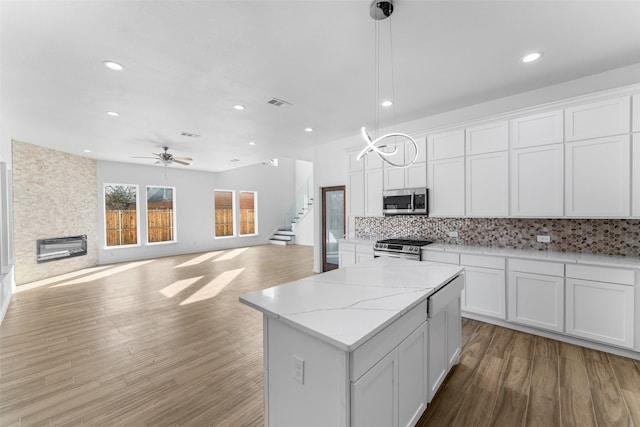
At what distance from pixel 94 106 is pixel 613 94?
6.16 m

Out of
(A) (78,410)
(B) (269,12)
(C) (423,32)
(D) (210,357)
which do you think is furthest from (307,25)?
(A) (78,410)

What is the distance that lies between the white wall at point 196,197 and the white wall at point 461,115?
16.6ft

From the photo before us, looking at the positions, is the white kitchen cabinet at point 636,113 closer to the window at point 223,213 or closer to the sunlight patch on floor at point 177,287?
the sunlight patch on floor at point 177,287

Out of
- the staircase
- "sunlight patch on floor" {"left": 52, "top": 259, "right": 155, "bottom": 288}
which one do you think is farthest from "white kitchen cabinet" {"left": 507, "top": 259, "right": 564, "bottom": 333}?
the staircase

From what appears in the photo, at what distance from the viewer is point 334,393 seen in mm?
1268

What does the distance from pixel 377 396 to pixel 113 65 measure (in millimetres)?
3604

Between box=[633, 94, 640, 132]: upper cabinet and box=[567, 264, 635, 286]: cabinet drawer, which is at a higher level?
box=[633, 94, 640, 132]: upper cabinet

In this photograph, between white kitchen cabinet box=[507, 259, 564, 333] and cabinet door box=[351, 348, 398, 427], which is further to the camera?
white kitchen cabinet box=[507, 259, 564, 333]

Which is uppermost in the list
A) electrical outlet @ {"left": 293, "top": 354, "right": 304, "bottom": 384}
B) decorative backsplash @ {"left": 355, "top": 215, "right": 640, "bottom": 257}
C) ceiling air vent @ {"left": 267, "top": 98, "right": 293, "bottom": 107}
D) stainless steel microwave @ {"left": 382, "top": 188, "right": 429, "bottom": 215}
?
ceiling air vent @ {"left": 267, "top": 98, "right": 293, "bottom": 107}

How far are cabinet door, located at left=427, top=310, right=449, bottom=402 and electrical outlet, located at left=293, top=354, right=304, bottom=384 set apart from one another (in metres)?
1.03

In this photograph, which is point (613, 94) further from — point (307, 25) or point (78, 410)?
point (78, 410)

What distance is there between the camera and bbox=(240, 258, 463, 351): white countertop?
4.25 feet

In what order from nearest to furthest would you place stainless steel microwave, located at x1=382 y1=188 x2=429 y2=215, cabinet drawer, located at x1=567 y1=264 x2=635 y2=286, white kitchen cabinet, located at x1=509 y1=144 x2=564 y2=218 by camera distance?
1. cabinet drawer, located at x1=567 y1=264 x2=635 y2=286
2. white kitchen cabinet, located at x1=509 y1=144 x2=564 y2=218
3. stainless steel microwave, located at x1=382 y1=188 x2=429 y2=215

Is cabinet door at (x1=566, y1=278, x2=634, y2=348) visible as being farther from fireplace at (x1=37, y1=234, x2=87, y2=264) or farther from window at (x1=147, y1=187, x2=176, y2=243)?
window at (x1=147, y1=187, x2=176, y2=243)
